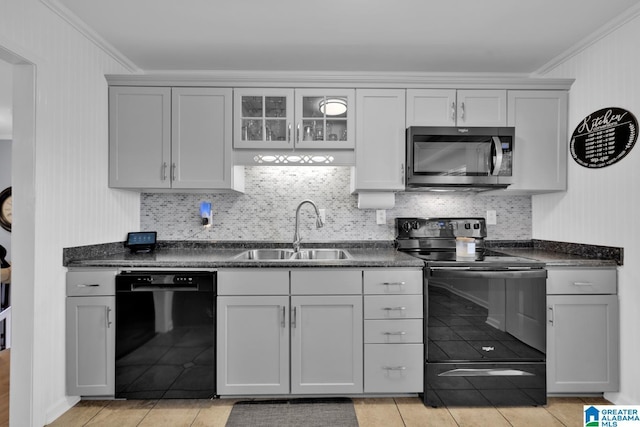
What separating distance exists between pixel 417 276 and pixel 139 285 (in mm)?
1771

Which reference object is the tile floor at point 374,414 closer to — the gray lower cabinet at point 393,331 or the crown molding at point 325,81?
the gray lower cabinet at point 393,331

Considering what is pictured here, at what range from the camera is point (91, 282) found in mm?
2234

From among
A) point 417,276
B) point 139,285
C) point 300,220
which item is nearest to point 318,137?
point 300,220

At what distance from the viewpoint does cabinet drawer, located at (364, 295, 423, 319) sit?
7.43 ft

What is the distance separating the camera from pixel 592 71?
8.02ft

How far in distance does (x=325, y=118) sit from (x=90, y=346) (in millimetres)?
2190

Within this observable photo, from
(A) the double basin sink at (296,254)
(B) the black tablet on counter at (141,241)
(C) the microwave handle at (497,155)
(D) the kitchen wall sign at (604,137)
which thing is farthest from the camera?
(A) the double basin sink at (296,254)

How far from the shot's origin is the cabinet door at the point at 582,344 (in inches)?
89.0

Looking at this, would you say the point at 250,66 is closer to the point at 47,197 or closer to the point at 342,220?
the point at 342,220

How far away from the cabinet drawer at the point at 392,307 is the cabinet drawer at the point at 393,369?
0.19 metres

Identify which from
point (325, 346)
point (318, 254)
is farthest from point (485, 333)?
point (318, 254)

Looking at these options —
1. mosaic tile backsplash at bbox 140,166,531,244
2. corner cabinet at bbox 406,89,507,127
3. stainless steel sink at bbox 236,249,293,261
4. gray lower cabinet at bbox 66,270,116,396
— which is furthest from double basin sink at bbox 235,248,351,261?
corner cabinet at bbox 406,89,507,127

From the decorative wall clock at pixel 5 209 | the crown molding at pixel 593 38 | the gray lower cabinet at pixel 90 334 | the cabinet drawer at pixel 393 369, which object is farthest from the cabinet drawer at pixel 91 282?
the decorative wall clock at pixel 5 209

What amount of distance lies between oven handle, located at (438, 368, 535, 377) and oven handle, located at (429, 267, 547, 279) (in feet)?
1.95
